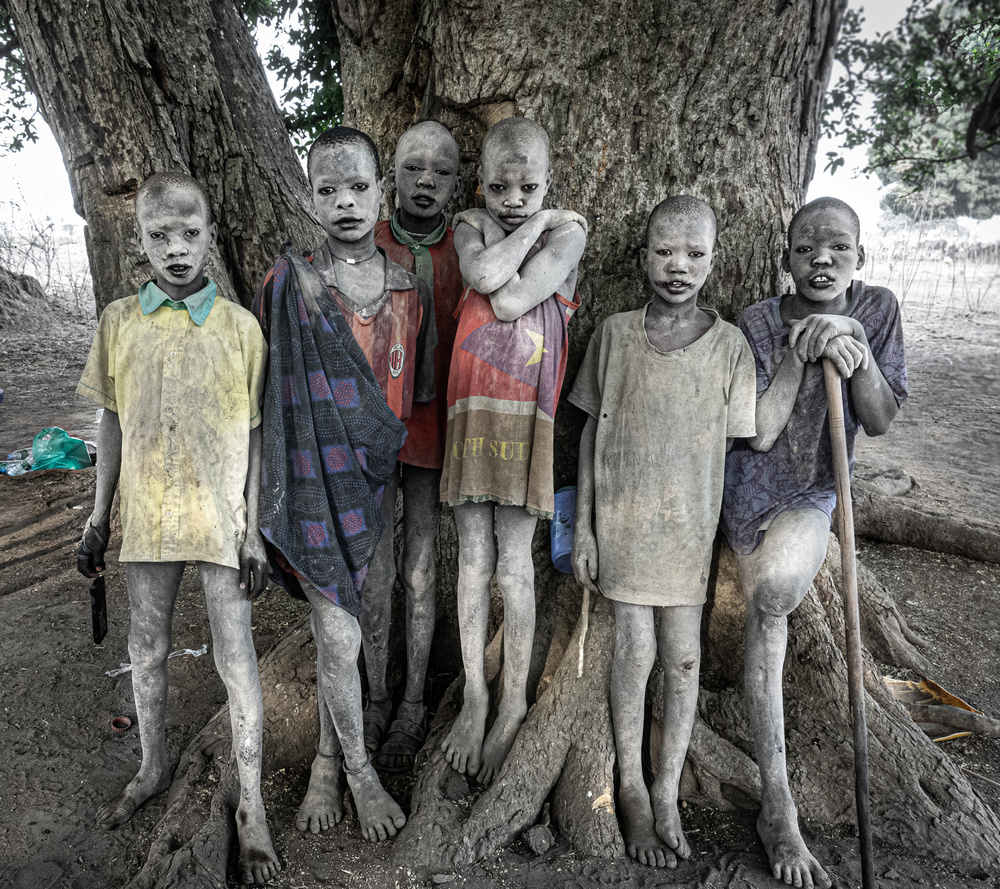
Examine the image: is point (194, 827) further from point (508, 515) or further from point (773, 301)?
point (773, 301)

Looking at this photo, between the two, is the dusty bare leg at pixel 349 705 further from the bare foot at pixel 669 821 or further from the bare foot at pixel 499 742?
the bare foot at pixel 669 821

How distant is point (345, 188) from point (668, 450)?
1302 millimetres

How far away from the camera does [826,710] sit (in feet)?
8.92

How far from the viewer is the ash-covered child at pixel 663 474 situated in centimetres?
236

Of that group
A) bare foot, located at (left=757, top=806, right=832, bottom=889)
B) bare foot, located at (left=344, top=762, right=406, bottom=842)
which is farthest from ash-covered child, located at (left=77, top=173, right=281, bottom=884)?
bare foot, located at (left=757, top=806, right=832, bottom=889)

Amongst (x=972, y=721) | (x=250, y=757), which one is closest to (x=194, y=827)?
(x=250, y=757)

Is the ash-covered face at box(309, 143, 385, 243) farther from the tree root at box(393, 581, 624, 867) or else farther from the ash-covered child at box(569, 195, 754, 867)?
the tree root at box(393, 581, 624, 867)

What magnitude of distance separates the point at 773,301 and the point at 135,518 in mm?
2148

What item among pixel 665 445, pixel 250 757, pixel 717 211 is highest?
pixel 717 211

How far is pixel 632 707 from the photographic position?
2.51m

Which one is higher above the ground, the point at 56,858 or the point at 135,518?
the point at 135,518

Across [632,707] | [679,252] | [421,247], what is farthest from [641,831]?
[421,247]

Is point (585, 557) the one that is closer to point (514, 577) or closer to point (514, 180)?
point (514, 577)

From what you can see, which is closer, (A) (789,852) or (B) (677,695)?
(A) (789,852)
